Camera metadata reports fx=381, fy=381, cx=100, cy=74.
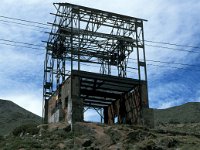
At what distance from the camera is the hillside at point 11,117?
63.2 m

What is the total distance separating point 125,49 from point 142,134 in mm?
15100

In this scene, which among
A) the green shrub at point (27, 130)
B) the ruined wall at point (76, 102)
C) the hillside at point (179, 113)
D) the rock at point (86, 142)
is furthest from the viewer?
the hillside at point (179, 113)

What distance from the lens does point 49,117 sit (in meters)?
39.7

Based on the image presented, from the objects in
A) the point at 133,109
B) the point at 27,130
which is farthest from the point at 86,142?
the point at 133,109

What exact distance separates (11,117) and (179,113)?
3491 centimetres

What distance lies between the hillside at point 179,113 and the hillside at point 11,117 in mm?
25197

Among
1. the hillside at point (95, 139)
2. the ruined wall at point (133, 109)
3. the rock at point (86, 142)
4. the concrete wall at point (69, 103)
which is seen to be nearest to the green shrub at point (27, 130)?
the hillside at point (95, 139)

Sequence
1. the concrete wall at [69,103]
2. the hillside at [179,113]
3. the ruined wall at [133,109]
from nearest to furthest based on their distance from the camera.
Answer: the concrete wall at [69,103]
the ruined wall at [133,109]
the hillside at [179,113]

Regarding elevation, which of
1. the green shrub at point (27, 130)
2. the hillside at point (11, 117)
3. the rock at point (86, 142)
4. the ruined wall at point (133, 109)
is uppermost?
the hillside at point (11, 117)

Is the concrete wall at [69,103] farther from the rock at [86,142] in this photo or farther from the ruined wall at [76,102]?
the rock at [86,142]

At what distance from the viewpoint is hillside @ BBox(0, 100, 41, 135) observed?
207ft

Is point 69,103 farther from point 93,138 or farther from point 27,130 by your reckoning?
point 93,138

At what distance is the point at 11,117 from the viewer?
74562 mm

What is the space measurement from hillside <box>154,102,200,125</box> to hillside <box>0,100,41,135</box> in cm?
2520
